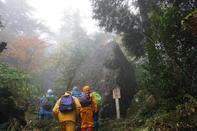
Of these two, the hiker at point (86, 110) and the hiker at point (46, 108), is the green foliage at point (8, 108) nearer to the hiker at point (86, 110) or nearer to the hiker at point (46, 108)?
the hiker at point (46, 108)

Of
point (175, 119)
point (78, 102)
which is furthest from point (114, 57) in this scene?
point (175, 119)

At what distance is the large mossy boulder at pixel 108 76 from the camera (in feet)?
54.9

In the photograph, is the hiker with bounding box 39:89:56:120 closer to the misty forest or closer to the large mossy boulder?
the misty forest

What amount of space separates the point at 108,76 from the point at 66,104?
780cm

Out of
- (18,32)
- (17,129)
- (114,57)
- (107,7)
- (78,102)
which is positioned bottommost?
(17,129)

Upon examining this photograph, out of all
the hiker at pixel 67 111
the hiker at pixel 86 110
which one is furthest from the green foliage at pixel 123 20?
the hiker at pixel 67 111

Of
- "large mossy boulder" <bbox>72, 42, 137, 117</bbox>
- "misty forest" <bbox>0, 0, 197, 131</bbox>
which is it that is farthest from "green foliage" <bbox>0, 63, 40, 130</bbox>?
"large mossy boulder" <bbox>72, 42, 137, 117</bbox>

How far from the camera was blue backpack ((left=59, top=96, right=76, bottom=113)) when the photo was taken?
10.0 meters

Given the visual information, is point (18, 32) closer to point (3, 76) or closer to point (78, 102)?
point (3, 76)

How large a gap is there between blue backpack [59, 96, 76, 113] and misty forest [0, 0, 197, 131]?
169 centimetres

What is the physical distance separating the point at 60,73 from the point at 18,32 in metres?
13.3

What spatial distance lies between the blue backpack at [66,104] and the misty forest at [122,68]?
5.53 ft

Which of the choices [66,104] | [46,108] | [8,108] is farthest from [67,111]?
[46,108]

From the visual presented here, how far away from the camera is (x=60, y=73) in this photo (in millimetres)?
23359
